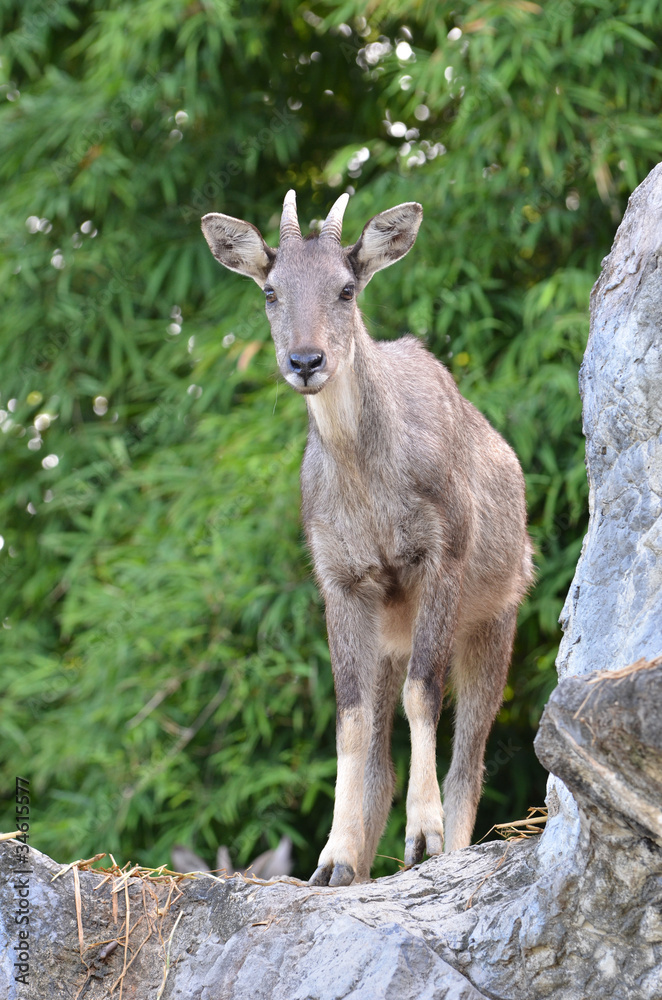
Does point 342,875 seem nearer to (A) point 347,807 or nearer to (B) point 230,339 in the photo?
(A) point 347,807

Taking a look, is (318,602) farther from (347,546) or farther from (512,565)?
(347,546)

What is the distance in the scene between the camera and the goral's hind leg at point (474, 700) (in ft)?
16.9

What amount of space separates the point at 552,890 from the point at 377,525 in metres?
1.84

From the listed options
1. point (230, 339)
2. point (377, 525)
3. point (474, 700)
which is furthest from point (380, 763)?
point (230, 339)

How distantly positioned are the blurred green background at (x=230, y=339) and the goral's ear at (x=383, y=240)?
5.96 feet

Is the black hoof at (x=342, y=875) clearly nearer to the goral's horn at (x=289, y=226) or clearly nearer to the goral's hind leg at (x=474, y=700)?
the goral's hind leg at (x=474, y=700)

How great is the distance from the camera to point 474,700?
17.6 ft

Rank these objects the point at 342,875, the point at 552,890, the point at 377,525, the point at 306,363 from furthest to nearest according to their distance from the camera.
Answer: the point at 377,525 → the point at 306,363 → the point at 342,875 → the point at 552,890

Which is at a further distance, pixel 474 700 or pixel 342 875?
pixel 474 700

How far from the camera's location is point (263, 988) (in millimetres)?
3617

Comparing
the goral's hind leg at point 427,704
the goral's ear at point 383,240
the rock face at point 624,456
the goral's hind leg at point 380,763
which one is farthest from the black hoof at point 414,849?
the goral's ear at point 383,240

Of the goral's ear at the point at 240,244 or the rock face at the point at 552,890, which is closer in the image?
the rock face at the point at 552,890

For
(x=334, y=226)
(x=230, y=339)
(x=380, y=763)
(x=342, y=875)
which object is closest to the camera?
(x=342, y=875)

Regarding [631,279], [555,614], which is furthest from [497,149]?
[631,279]
